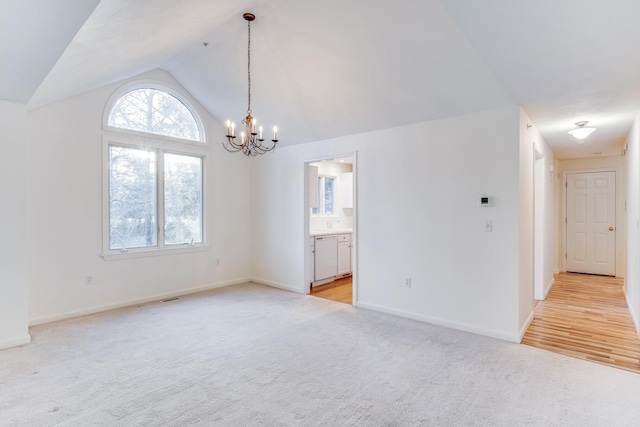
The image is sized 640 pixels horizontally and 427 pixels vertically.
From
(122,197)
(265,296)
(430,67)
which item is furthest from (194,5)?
(265,296)

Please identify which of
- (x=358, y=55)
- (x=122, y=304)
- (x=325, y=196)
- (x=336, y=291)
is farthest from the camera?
(x=325, y=196)

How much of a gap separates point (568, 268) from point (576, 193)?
5.14 ft

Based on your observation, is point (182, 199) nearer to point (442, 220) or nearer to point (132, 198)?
point (132, 198)

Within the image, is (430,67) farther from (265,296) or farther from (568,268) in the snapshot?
(568,268)

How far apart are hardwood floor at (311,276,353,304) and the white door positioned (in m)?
4.82

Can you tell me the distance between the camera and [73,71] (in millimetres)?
2998

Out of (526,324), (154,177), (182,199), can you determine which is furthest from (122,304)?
(526,324)

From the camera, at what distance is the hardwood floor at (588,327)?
10.3 ft

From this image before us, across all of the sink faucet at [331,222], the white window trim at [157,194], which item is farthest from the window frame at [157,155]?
the sink faucet at [331,222]

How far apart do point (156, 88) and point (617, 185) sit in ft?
27.6

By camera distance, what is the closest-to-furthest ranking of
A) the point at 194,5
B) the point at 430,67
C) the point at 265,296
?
the point at 194,5, the point at 430,67, the point at 265,296

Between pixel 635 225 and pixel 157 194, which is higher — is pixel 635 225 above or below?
below

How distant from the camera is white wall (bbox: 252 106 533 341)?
348cm

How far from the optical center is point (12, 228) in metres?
3.29
